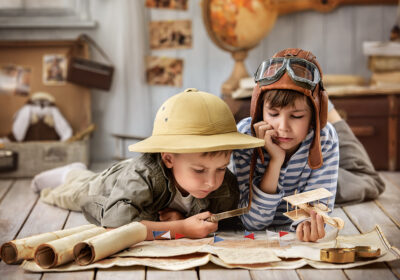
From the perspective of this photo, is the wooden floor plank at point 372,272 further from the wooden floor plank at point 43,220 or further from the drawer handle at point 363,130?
the drawer handle at point 363,130

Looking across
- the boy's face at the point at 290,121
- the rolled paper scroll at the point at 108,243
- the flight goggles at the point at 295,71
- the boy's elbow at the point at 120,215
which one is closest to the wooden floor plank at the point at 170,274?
the rolled paper scroll at the point at 108,243

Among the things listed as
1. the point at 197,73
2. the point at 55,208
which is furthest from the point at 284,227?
the point at 197,73

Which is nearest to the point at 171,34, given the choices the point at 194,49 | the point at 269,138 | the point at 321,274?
the point at 194,49

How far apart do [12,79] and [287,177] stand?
228 centimetres

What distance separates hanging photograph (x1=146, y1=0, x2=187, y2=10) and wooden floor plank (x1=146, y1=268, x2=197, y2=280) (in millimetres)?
2445

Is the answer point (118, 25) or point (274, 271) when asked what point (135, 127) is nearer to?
point (118, 25)

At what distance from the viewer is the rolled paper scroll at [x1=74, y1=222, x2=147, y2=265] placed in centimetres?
180

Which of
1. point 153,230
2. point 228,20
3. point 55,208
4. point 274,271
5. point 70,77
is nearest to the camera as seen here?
point 274,271

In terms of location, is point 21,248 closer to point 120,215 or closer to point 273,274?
point 120,215

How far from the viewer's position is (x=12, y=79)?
3771mm

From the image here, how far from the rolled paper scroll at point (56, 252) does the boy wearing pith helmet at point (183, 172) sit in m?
0.22

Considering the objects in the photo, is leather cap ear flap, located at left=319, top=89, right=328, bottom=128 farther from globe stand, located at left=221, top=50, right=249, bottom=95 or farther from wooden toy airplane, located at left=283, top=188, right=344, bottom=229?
globe stand, located at left=221, top=50, right=249, bottom=95

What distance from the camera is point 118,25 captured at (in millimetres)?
3873

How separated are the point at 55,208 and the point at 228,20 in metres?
1.54
